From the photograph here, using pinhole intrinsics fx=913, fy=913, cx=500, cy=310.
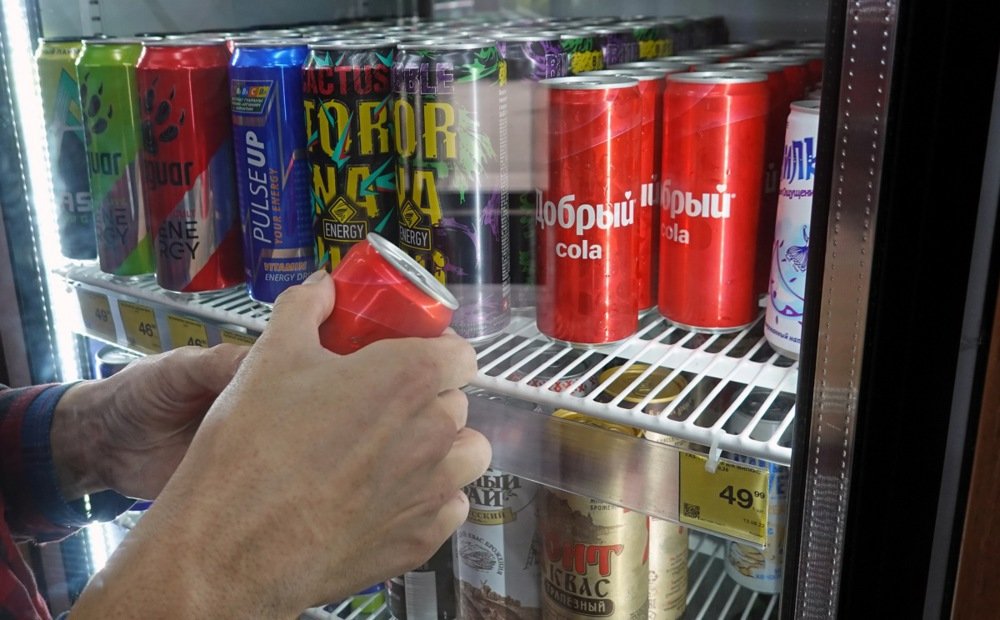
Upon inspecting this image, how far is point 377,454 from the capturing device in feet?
2.30

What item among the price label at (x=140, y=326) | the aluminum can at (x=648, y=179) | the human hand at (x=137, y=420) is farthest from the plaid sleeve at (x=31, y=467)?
the aluminum can at (x=648, y=179)

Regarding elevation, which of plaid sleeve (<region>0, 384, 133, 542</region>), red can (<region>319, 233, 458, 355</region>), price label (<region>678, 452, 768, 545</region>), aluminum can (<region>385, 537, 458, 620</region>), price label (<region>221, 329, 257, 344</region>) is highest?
red can (<region>319, 233, 458, 355</region>)

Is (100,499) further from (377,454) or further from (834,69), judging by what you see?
(834,69)

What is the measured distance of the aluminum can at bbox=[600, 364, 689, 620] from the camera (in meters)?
0.91

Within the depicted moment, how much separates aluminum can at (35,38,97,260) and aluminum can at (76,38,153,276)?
71 millimetres

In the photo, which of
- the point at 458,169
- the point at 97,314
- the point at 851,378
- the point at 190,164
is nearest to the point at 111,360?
the point at 97,314

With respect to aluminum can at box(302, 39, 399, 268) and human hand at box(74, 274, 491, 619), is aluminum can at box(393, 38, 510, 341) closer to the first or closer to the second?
aluminum can at box(302, 39, 399, 268)

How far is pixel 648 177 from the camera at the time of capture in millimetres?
1066

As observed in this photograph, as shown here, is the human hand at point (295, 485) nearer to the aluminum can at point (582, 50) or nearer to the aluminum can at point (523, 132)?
the aluminum can at point (523, 132)

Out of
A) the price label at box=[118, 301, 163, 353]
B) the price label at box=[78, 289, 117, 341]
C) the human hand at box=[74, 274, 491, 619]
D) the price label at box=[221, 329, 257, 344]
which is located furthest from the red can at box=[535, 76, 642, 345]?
the price label at box=[78, 289, 117, 341]

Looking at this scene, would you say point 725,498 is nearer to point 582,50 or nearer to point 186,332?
point 582,50

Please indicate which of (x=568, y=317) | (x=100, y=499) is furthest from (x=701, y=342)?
(x=100, y=499)

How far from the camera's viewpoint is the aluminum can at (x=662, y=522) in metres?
0.91

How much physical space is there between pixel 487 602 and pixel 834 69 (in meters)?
0.82
